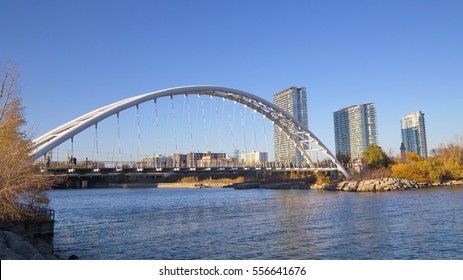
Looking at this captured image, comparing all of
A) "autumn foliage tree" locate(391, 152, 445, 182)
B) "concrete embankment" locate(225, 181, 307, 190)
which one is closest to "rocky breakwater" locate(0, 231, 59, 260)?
"autumn foliage tree" locate(391, 152, 445, 182)

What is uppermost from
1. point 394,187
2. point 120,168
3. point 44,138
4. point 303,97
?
point 303,97

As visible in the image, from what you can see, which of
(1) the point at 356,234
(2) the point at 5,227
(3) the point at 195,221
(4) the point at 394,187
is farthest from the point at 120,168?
(4) the point at 394,187

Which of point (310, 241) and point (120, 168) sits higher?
point (120, 168)

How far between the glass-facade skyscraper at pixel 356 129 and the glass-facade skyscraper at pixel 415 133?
12358 millimetres

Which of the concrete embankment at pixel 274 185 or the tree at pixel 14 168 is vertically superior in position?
the tree at pixel 14 168

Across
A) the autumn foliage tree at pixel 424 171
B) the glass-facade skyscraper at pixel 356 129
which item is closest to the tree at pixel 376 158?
the autumn foliage tree at pixel 424 171

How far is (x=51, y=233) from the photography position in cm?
2094

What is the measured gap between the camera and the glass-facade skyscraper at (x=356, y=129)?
136 meters

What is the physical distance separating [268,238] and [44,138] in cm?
1672

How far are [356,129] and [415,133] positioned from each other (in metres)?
19.3

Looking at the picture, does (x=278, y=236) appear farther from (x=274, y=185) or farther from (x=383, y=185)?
(x=274, y=185)

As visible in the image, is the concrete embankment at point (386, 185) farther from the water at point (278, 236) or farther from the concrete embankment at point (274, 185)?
the water at point (278, 236)
